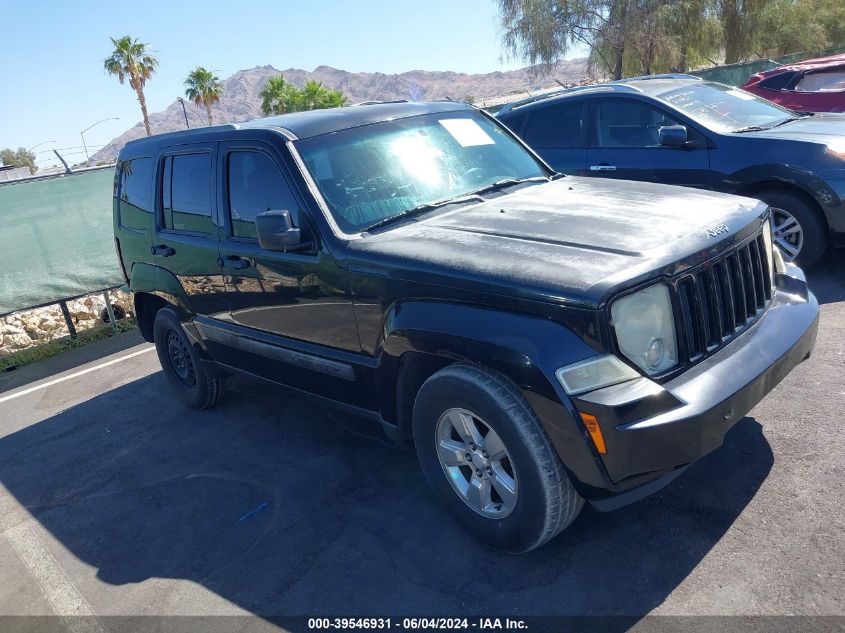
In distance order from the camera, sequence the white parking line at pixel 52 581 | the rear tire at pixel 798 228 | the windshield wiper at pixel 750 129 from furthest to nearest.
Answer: the windshield wiper at pixel 750 129 < the rear tire at pixel 798 228 < the white parking line at pixel 52 581

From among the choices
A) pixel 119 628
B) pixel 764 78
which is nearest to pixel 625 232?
pixel 119 628

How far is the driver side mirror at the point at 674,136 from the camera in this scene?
20.0 ft

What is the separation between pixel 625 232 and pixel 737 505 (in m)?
1.35

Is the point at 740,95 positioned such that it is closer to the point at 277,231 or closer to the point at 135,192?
the point at 277,231

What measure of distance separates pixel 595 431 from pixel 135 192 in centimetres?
435

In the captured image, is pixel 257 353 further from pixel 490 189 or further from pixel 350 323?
pixel 490 189

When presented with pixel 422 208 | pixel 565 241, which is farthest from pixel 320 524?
pixel 565 241

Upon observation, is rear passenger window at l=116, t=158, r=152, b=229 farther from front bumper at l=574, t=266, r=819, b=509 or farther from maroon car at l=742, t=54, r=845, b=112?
maroon car at l=742, t=54, r=845, b=112

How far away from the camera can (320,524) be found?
3.73 meters

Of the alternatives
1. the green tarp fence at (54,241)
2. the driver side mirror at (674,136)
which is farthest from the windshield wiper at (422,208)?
the green tarp fence at (54,241)

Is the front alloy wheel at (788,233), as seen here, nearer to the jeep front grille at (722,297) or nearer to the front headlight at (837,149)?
the front headlight at (837,149)

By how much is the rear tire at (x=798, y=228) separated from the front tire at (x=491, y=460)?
3.92 m

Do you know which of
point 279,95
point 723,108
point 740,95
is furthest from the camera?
point 279,95

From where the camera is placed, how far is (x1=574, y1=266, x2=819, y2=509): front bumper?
104 inches
